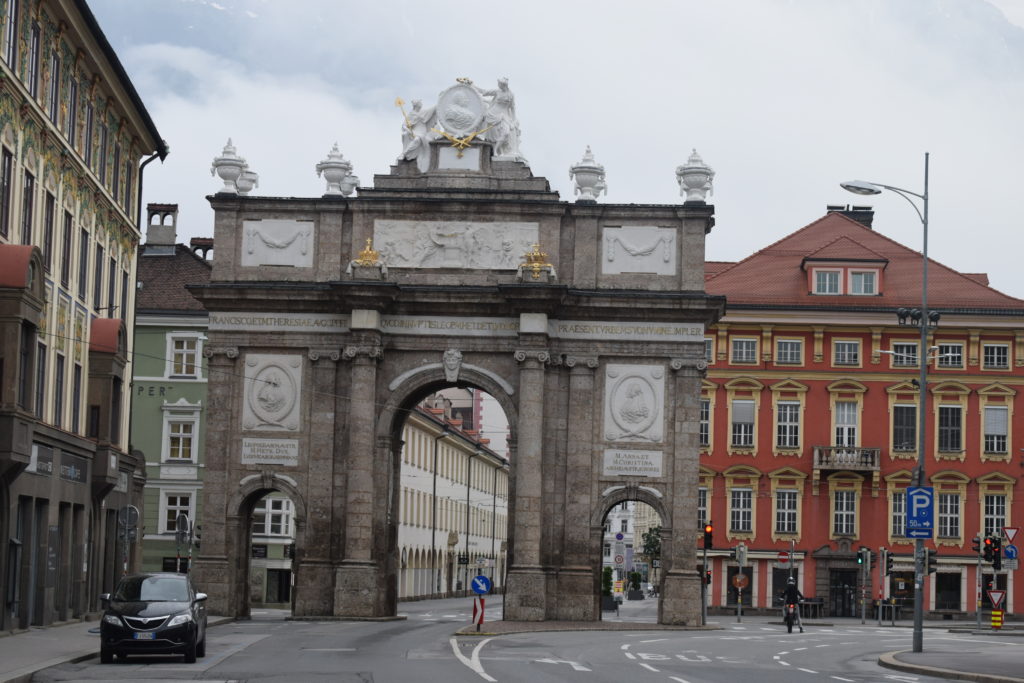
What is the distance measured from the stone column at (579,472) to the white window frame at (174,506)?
83.5 feet

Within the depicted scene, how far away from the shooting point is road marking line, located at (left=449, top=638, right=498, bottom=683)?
27000 millimetres

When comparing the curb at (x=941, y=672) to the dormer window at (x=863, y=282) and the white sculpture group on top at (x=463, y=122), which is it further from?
the dormer window at (x=863, y=282)

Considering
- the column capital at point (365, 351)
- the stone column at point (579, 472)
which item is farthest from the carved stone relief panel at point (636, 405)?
the column capital at point (365, 351)

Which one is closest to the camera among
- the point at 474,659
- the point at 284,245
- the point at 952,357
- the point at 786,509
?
the point at 474,659

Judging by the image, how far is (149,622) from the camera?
1156 inches

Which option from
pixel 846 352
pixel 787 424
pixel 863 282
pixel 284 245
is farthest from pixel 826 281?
pixel 284 245

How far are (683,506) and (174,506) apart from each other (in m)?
28.9

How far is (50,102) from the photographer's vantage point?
40.5m

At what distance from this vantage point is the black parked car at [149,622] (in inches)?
1155

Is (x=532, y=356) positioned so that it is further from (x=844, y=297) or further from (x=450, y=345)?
(x=844, y=297)

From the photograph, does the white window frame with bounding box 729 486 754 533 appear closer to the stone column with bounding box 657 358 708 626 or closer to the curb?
the stone column with bounding box 657 358 708 626

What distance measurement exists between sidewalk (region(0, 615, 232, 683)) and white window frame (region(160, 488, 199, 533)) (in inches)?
1280

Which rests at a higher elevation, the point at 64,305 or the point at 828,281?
the point at 828,281

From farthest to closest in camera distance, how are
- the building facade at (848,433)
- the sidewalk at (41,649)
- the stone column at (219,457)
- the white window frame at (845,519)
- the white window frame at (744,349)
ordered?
the white window frame at (744,349), the white window frame at (845,519), the building facade at (848,433), the stone column at (219,457), the sidewalk at (41,649)
